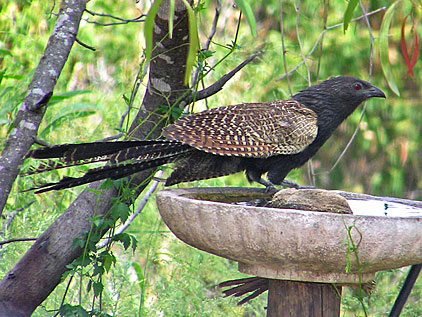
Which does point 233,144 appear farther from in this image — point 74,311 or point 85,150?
point 74,311

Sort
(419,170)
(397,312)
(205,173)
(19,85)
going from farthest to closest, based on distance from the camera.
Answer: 1. (419,170)
2. (19,85)
3. (205,173)
4. (397,312)

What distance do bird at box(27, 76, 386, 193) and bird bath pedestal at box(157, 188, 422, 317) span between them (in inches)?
10.3

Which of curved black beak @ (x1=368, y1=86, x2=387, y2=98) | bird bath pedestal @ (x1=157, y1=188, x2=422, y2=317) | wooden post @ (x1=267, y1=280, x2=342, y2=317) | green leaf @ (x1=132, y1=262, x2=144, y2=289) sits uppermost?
curved black beak @ (x1=368, y1=86, x2=387, y2=98)

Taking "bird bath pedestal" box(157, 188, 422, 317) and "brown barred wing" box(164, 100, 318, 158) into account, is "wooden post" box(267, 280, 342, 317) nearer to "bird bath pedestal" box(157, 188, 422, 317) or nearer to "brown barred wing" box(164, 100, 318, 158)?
"bird bath pedestal" box(157, 188, 422, 317)

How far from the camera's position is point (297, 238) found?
1440 millimetres

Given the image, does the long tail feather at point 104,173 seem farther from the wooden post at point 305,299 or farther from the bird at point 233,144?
the wooden post at point 305,299

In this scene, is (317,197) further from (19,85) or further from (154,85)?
(19,85)

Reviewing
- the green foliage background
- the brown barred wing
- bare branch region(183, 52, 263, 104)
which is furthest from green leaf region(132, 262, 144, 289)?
bare branch region(183, 52, 263, 104)

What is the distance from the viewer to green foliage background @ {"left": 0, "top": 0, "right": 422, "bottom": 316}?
284cm

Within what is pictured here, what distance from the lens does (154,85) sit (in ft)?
6.81

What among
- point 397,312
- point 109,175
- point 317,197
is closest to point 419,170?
point 397,312

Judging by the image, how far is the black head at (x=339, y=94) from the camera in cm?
274

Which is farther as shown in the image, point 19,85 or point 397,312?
point 19,85

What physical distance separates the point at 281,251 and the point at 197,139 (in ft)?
2.07
